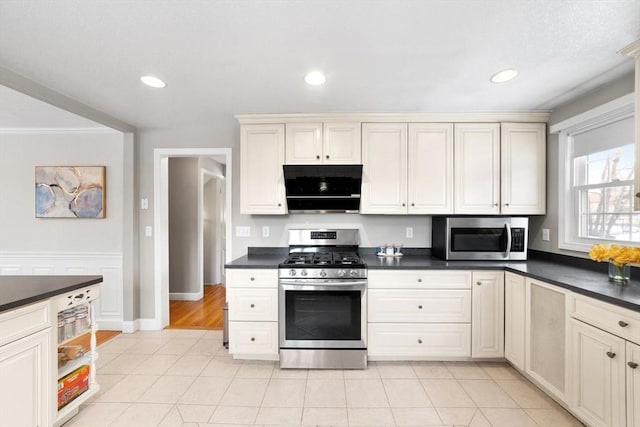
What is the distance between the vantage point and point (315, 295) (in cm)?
251

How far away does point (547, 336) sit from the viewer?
2.03 metres

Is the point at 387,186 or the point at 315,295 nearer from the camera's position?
the point at 315,295

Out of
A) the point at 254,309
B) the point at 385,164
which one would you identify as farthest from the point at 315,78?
the point at 254,309

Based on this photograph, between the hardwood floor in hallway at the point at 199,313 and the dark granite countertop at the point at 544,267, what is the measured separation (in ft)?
3.90

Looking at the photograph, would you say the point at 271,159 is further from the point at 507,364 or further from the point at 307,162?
the point at 507,364

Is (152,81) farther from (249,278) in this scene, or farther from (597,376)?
(597,376)

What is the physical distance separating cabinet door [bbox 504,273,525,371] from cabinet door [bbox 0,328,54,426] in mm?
3189

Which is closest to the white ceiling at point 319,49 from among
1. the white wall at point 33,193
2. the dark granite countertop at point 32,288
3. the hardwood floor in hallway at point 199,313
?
the white wall at point 33,193

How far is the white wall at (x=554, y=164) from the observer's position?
2.25m

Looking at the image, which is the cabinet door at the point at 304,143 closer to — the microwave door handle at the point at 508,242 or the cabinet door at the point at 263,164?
the cabinet door at the point at 263,164

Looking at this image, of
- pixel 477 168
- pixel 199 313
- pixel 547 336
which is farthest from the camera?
pixel 199 313

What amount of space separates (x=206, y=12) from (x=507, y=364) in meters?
3.42

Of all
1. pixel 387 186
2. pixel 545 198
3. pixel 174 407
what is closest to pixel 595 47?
pixel 545 198

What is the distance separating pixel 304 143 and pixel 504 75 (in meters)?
1.69
